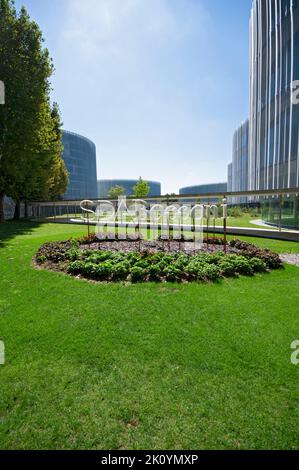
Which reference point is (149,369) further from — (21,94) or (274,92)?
(274,92)

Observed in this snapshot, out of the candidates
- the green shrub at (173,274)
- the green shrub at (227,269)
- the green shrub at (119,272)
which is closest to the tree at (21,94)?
the green shrub at (119,272)

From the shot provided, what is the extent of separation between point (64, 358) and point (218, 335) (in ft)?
8.53

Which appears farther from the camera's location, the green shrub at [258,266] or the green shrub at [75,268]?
the green shrub at [258,266]

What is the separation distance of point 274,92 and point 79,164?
7725 centimetres

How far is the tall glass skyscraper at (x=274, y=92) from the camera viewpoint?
26.9m

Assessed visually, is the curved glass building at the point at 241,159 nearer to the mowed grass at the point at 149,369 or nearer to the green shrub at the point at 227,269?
the green shrub at the point at 227,269

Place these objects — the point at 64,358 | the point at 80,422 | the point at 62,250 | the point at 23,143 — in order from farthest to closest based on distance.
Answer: the point at 23,143 → the point at 62,250 → the point at 64,358 → the point at 80,422

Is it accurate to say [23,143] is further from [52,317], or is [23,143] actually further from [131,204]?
[52,317]

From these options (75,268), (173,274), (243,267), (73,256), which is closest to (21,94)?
(73,256)

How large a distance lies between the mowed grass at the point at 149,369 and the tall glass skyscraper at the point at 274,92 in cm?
2703

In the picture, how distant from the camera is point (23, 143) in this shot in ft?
65.4

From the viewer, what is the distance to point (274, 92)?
31188 mm

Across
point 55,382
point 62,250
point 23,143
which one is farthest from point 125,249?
point 23,143

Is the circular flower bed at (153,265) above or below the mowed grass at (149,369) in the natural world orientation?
above
